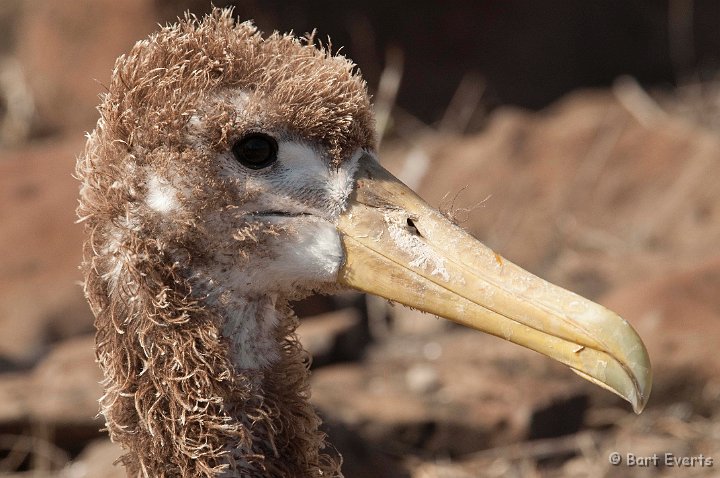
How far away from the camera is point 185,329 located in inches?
109

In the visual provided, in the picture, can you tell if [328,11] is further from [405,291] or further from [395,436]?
[405,291]

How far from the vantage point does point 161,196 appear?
9.07 ft

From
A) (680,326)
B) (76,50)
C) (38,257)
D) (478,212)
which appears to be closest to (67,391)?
(38,257)

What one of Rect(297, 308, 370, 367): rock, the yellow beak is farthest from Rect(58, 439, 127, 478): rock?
the yellow beak

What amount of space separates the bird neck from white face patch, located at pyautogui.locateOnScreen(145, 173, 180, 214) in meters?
0.16

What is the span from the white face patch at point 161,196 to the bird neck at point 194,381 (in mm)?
157

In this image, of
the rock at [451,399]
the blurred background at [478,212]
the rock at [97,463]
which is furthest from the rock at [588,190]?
the rock at [97,463]

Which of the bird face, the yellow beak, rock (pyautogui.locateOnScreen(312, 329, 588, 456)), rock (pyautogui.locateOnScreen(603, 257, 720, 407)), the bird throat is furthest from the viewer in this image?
rock (pyautogui.locateOnScreen(603, 257, 720, 407))

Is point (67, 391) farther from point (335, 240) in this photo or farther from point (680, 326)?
point (680, 326)

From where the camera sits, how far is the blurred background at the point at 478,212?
196 inches

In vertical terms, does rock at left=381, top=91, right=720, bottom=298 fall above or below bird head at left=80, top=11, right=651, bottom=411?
above

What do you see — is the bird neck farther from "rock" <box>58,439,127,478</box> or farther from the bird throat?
"rock" <box>58,439,127,478</box>

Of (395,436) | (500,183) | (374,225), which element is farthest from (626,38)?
(374,225)

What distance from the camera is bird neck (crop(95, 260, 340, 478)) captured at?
9.10ft
